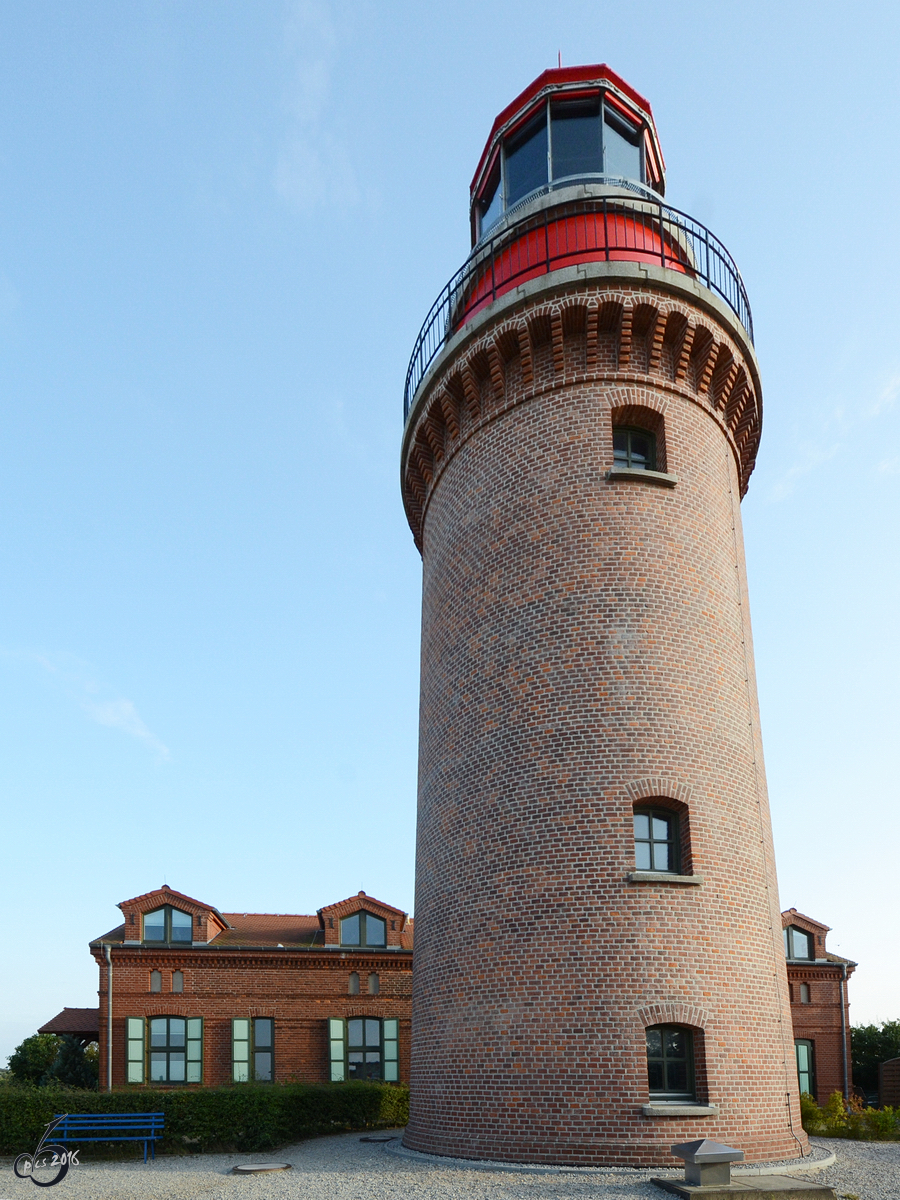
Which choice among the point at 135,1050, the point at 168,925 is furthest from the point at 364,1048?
the point at 168,925

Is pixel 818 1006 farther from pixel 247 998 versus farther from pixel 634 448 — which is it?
pixel 634 448

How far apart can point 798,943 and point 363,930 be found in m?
14.0

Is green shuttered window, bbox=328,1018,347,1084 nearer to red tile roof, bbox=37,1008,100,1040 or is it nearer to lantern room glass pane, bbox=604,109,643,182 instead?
red tile roof, bbox=37,1008,100,1040

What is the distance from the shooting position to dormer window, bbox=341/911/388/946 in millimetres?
28984

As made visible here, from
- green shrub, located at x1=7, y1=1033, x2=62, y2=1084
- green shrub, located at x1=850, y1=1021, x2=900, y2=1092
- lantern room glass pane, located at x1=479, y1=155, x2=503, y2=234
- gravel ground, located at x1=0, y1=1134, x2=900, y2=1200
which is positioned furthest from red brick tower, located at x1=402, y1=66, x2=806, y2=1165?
green shrub, located at x1=7, y1=1033, x2=62, y2=1084

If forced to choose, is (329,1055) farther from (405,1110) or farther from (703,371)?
(703,371)

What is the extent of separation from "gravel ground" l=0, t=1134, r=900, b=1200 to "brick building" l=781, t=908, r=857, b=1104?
15.2 m

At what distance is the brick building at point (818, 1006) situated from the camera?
99.1 ft

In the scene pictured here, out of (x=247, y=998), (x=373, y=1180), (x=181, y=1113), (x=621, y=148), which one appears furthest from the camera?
(x=247, y=998)

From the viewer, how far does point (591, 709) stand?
1425 centimetres

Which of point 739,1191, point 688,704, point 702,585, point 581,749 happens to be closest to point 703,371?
point 702,585

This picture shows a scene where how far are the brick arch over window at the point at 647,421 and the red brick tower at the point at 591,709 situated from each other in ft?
0.12

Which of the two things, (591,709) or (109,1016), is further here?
(109,1016)

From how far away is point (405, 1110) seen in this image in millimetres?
22078
